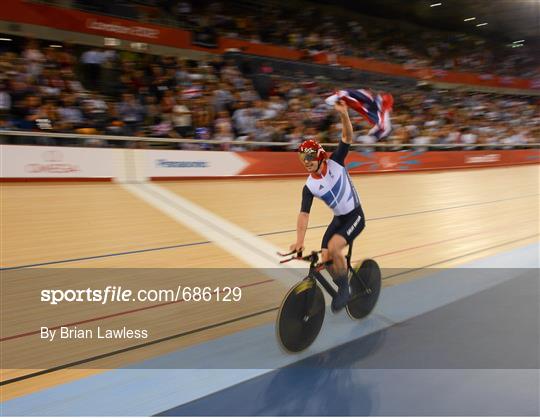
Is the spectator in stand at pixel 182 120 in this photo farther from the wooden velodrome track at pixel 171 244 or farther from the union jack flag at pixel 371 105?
the union jack flag at pixel 371 105

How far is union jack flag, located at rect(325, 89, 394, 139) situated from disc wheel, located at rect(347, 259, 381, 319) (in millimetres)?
912

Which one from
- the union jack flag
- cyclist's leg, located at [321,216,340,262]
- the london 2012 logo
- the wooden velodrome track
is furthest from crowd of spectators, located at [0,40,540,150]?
the union jack flag

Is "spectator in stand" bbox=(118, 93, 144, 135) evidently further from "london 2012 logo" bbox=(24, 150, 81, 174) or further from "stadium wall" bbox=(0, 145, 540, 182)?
"london 2012 logo" bbox=(24, 150, 81, 174)

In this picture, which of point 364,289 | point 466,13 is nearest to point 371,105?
point 364,289

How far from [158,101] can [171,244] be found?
421 cm

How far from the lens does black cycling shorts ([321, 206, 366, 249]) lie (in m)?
2.64

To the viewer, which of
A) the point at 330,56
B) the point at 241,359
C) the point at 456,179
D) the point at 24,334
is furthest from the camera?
the point at 330,56

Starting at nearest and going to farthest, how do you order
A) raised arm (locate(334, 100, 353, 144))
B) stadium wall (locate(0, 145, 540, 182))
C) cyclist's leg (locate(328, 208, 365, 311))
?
raised arm (locate(334, 100, 353, 144)), cyclist's leg (locate(328, 208, 365, 311)), stadium wall (locate(0, 145, 540, 182))

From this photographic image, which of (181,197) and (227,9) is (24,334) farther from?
(227,9)

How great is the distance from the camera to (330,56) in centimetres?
1406

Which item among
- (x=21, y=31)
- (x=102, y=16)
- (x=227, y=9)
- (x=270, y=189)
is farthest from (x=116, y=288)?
(x=227, y=9)

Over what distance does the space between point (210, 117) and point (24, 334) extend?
6.14 metres

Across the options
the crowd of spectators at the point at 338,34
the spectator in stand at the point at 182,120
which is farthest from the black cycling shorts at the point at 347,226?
the crowd of spectators at the point at 338,34

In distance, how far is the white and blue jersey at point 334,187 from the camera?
2.46 meters
